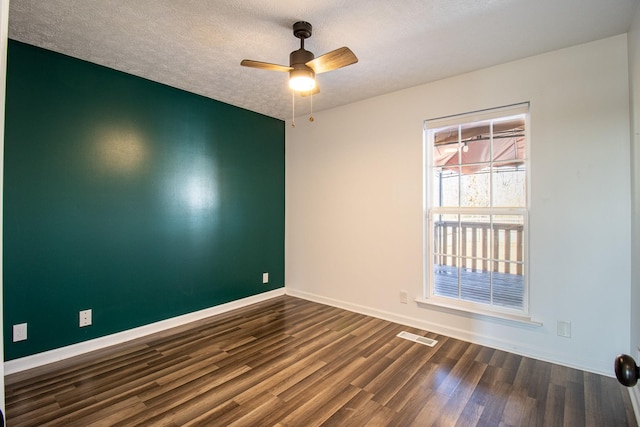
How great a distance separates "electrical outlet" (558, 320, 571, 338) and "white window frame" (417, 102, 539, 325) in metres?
0.17

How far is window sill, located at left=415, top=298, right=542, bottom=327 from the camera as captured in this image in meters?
2.92

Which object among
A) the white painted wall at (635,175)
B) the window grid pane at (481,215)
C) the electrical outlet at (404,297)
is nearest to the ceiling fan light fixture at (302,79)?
the window grid pane at (481,215)

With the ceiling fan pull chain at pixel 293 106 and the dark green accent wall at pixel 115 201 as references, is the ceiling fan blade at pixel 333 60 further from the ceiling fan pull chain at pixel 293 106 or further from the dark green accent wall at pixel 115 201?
the dark green accent wall at pixel 115 201

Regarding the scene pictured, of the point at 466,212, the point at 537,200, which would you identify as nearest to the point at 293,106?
the point at 466,212

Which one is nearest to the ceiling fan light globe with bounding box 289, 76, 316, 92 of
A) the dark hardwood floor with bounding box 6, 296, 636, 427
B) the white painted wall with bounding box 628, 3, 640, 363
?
the white painted wall with bounding box 628, 3, 640, 363

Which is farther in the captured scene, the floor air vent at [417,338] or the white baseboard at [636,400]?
the floor air vent at [417,338]

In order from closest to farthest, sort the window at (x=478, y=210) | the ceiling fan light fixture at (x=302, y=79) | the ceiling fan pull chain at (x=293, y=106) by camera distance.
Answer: the ceiling fan light fixture at (x=302, y=79) < the window at (x=478, y=210) < the ceiling fan pull chain at (x=293, y=106)

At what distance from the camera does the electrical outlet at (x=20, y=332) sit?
2635mm

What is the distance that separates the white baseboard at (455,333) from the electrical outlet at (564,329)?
209mm

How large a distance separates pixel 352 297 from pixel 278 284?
1201 mm

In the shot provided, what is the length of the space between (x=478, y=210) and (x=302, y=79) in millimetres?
2093

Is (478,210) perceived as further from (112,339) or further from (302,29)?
(112,339)

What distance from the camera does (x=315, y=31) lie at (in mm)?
2533

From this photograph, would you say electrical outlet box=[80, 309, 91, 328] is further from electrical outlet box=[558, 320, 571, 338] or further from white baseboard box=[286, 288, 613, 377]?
electrical outlet box=[558, 320, 571, 338]
